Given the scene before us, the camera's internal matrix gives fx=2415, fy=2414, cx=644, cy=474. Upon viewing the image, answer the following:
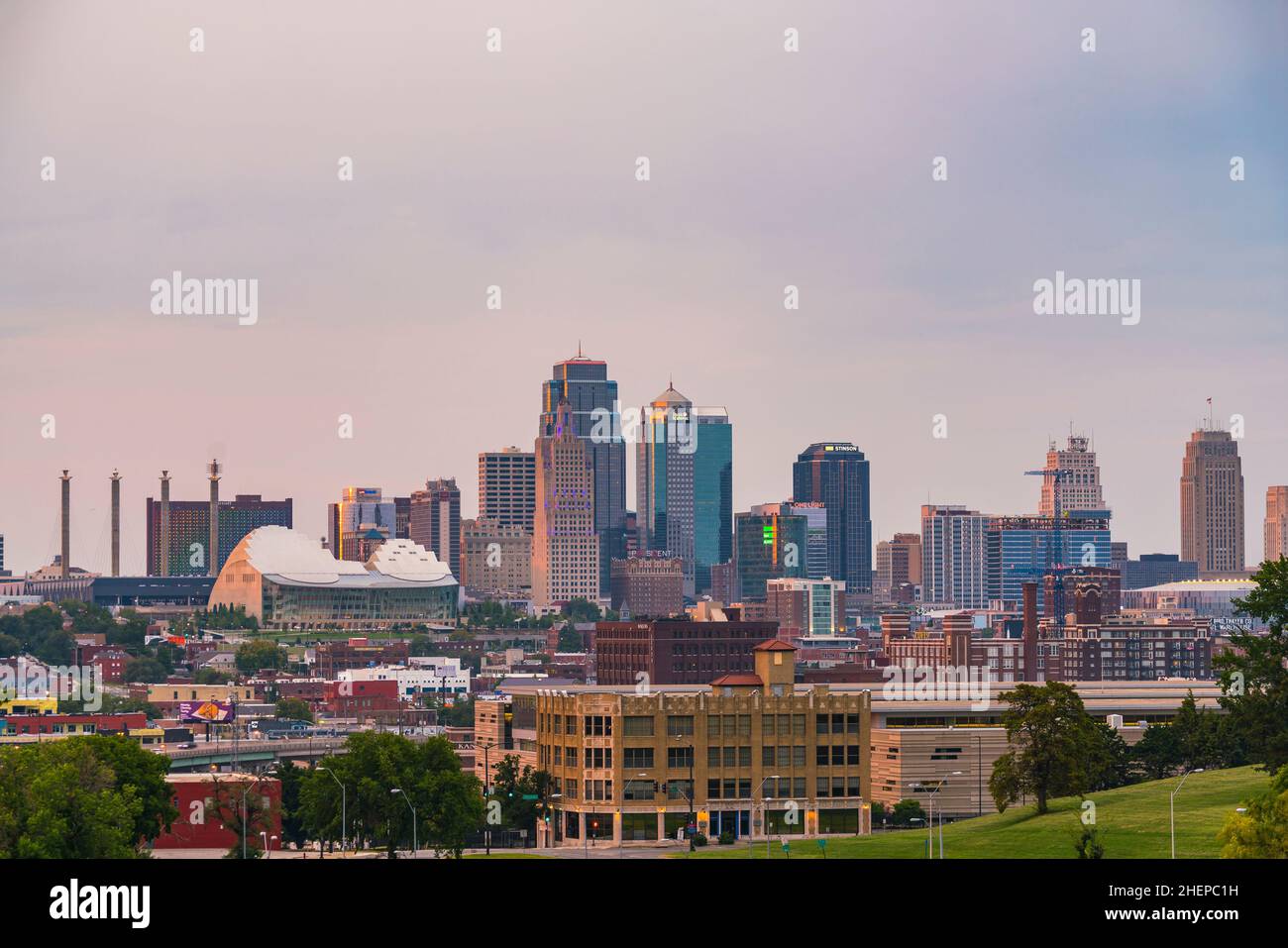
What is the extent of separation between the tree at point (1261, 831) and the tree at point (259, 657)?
140 metres

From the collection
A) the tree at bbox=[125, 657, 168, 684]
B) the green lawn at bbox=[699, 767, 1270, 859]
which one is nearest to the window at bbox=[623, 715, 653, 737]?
the green lawn at bbox=[699, 767, 1270, 859]

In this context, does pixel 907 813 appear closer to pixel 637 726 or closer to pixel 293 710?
pixel 637 726

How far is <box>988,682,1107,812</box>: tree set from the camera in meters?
60.7

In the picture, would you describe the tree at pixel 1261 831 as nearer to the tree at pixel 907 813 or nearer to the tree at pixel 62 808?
the tree at pixel 62 808

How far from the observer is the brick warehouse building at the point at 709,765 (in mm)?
69750

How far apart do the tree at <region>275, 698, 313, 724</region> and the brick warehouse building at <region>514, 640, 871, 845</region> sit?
72.3 meters

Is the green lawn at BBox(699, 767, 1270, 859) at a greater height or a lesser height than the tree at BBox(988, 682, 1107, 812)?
lesser

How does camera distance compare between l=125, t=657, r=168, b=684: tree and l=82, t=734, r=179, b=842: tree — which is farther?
l=125, t=657, r=168, b=684: tree

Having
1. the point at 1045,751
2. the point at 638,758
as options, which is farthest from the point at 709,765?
the point at 1045,751

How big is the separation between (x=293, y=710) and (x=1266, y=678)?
101 m

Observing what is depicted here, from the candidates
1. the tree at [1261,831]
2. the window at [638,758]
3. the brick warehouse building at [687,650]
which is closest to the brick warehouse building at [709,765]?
the window at [638,758]

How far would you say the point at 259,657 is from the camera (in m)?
177

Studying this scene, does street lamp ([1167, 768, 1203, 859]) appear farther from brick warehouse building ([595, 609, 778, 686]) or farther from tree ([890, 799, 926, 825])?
brick warehouse building ([595, 609, 778, 686])
